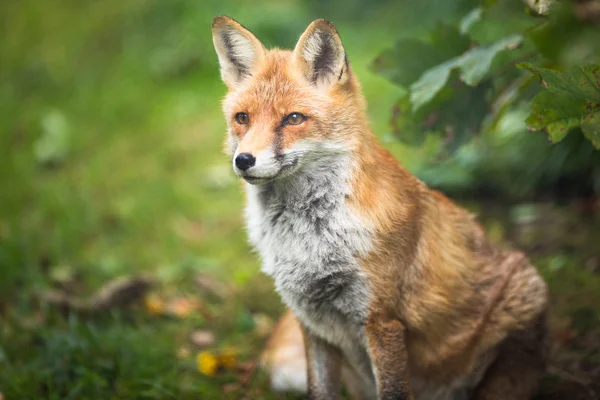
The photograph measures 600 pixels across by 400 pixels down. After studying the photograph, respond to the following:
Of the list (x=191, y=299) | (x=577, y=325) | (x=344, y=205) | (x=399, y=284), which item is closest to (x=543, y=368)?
(x=577, y=325)

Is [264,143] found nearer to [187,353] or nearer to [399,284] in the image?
[399,284]

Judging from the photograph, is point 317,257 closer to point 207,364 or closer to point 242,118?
point 242,118

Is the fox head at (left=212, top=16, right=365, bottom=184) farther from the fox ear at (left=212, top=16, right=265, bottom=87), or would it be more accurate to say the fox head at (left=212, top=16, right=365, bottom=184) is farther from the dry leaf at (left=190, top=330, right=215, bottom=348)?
the dry leaf at (left=190, top=330, right=215, bottom=348)

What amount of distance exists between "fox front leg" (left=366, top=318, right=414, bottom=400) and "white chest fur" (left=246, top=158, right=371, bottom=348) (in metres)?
0.09

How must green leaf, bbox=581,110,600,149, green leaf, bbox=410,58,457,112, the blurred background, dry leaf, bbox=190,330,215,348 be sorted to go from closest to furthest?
green leaf, bbox=581,110,600,149
green leaf, bbox=410,58,457,112
the blurred background
dry leaf, bbox=190,330,215,348

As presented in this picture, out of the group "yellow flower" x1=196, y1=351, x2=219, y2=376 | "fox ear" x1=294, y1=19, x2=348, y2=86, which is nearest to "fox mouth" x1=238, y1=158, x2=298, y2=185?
"fox ear" x1=294, y1=19, x2=348, y2=86

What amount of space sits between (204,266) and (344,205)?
8.72 ft

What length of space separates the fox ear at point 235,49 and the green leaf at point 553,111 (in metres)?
1.35

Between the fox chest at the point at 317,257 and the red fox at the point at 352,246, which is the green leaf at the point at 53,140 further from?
the fox chest at the point at 317,257

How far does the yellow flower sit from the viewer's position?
4122mm

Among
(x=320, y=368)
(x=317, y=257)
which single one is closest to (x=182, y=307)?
(x=320, y=368)

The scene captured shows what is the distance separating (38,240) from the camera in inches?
214

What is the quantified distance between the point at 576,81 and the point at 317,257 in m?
1.42

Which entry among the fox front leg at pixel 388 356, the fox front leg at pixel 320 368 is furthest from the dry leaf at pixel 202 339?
the fox front leg at pixel 388 356
